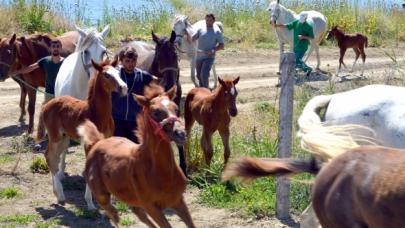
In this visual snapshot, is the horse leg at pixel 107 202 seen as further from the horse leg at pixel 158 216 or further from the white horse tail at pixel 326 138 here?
the white horse tail at pixel 326 138

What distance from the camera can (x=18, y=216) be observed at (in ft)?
27.1

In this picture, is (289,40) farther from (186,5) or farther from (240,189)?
(240,189)

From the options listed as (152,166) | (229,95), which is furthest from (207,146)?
(152,166)

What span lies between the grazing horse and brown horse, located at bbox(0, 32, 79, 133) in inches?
136

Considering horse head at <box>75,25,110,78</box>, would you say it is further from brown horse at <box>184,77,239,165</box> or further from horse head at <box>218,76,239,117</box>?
horse head at <box>218,76,239,117</box>

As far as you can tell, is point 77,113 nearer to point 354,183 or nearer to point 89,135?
point 89,135

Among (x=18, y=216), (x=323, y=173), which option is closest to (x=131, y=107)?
(x=18, y=216)

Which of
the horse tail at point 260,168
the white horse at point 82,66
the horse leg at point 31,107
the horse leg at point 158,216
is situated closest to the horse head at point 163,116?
the horse leg at point 158,216

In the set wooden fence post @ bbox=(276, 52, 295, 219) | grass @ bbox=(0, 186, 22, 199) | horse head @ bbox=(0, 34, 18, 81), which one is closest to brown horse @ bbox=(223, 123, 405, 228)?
wooden fence post @ bbox=(276, 52, 295, 219)

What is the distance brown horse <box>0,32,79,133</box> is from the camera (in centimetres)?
1249

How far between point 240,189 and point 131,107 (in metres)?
1.53

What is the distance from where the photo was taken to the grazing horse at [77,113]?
27.1 ft

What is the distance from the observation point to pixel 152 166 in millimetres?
6637

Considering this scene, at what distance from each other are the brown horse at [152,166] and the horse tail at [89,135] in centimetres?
50
